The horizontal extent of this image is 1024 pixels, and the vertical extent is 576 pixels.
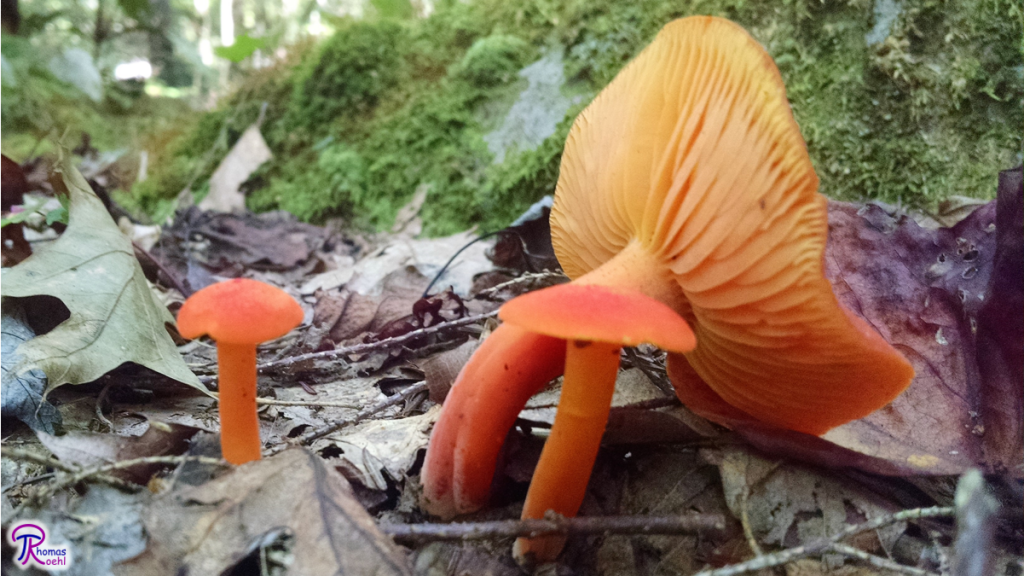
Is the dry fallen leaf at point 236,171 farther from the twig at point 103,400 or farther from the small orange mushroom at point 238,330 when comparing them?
the small orange mushroom at point 238,330

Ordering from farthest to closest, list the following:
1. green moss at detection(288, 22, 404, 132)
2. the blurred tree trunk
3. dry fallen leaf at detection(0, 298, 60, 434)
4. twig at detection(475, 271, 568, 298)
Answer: the blurred tree trunk, green moss at detection(288, 22, 404, 132), twig at detection(475, 271, 568, 298), dry fallen leaf at detection(0, 298, 60, 434)

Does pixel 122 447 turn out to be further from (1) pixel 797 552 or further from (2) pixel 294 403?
(1) pixel 797 552

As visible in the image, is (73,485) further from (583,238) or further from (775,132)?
(775,132)

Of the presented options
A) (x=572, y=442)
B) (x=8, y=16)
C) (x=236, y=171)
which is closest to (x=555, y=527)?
Result: (x=572, y=442)

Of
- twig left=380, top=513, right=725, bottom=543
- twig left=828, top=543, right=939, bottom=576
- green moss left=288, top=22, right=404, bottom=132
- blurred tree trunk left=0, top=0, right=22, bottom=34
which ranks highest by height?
blurred tree trunk left=0, top=0, right=22, bottom=34

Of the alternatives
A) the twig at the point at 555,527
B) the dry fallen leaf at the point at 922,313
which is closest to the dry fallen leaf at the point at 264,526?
the twig at the point at 555,527

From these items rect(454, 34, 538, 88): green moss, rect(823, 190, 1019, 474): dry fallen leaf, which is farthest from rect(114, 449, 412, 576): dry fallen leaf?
rect(454, 34, 538, 88): green moss

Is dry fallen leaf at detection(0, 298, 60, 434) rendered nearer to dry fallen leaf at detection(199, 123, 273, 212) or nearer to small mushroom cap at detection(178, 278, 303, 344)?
small mushroom cap at detection(178, 278, 303, 344)
